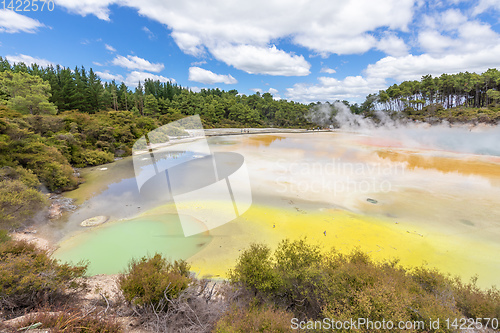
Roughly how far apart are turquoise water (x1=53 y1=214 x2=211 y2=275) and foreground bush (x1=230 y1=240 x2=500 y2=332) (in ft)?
13.6

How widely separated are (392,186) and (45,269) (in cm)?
1840

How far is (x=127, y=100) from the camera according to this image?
57.1m

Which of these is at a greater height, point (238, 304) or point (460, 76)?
point (460, 76)

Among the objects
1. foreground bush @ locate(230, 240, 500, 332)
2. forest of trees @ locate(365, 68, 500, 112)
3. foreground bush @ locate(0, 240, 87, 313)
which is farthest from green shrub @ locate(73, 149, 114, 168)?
forest of trees @ locate(365, 68, 500, 112)

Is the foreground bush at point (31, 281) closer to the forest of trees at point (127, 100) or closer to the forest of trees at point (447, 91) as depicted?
the forest of trees at point (127, 100)

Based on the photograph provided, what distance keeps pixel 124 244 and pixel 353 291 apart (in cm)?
869

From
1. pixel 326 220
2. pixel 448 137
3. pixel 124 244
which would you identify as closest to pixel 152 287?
pixel 124 244

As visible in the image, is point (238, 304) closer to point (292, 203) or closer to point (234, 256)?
point (234, 256)

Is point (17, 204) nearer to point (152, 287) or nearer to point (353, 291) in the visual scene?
point (152, 287)

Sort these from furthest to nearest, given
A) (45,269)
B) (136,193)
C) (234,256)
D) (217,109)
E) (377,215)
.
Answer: (217,109), (136,193), (377,215), (234,256), (45,269)

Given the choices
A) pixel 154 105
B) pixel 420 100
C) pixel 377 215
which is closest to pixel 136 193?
pixel 377 215

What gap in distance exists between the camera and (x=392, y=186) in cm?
1559

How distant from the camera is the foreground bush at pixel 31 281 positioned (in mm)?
4324

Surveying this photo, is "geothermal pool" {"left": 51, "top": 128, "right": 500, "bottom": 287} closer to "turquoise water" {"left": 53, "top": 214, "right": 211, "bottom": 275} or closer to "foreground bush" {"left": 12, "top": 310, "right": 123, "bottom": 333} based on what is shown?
"turquoise water" {"left": 53, "top": 214, "right": 211, "bottom": 275}
